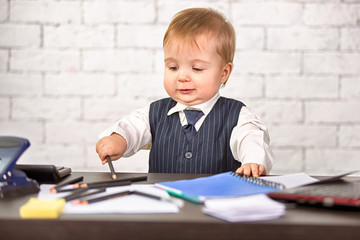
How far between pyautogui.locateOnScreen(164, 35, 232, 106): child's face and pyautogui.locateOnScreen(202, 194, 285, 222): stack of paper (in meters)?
0.78

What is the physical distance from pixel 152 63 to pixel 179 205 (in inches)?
55.0

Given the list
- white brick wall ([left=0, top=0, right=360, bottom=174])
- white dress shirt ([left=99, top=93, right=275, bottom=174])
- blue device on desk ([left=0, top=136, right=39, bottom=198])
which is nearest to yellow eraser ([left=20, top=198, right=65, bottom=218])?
blue device on desk ([left=0, top=136, right=39, bottom=198])

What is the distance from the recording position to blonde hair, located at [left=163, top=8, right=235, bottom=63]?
4.50ft

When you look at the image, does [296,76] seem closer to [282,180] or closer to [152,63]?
[152,63]

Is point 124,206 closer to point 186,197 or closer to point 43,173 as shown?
point 186,197

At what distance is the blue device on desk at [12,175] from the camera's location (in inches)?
28.1

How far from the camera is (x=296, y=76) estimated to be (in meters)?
1.99

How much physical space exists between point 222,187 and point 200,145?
0.61 m

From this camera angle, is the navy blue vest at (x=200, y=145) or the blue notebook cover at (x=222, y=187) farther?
the navy blue vest at (x=200, y=145)

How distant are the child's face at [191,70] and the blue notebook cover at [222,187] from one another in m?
0.57

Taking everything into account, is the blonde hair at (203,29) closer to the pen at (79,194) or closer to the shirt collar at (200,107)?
the shirt collar at (200,107)

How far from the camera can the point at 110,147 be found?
115 cm

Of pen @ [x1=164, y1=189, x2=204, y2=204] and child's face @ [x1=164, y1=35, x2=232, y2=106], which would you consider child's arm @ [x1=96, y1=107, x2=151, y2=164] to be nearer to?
child's face @ [x1=164, y1=35, x2=232, y2=106]

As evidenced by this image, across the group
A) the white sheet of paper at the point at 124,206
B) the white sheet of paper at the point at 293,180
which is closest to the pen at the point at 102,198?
the white sheet of paper at the point at 124,206
